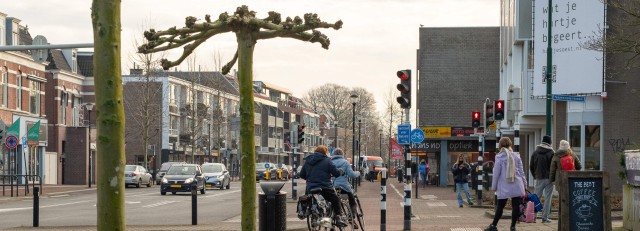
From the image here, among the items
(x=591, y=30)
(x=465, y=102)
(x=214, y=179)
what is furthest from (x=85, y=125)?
(x=591, y=30)

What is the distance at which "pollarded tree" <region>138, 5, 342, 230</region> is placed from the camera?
1297cm

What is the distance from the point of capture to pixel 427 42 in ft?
232

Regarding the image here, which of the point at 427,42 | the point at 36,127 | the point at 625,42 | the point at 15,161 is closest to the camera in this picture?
the point at 625,42

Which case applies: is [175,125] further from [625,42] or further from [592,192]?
[592,192]

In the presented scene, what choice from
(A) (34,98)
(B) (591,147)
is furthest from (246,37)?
(A) (34,98)

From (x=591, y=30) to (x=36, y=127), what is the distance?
26.6 m

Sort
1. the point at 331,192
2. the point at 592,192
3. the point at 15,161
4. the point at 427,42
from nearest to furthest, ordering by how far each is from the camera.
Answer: the point at 592,192, the point at 331,192, the point at 15,161, the point at 427,42

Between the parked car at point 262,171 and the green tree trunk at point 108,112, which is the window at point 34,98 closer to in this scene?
the parked car at point 262,171

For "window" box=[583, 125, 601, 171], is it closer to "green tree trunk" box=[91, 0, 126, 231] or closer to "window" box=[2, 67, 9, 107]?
"green tree trunk" box=[91, 0, 126, 231]

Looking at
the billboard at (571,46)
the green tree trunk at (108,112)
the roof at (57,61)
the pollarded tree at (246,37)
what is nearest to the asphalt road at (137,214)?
the pollarded tree at (246,37)

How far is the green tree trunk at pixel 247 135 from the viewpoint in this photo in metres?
12.9

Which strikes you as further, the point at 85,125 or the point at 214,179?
the point at 85,125

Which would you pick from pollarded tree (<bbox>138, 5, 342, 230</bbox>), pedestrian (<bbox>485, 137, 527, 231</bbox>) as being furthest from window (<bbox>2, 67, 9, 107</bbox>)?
pollarded tree (<bbox>138, 5, 342, 230</bbox>)

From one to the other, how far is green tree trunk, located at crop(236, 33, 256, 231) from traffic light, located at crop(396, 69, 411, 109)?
7952 mm
